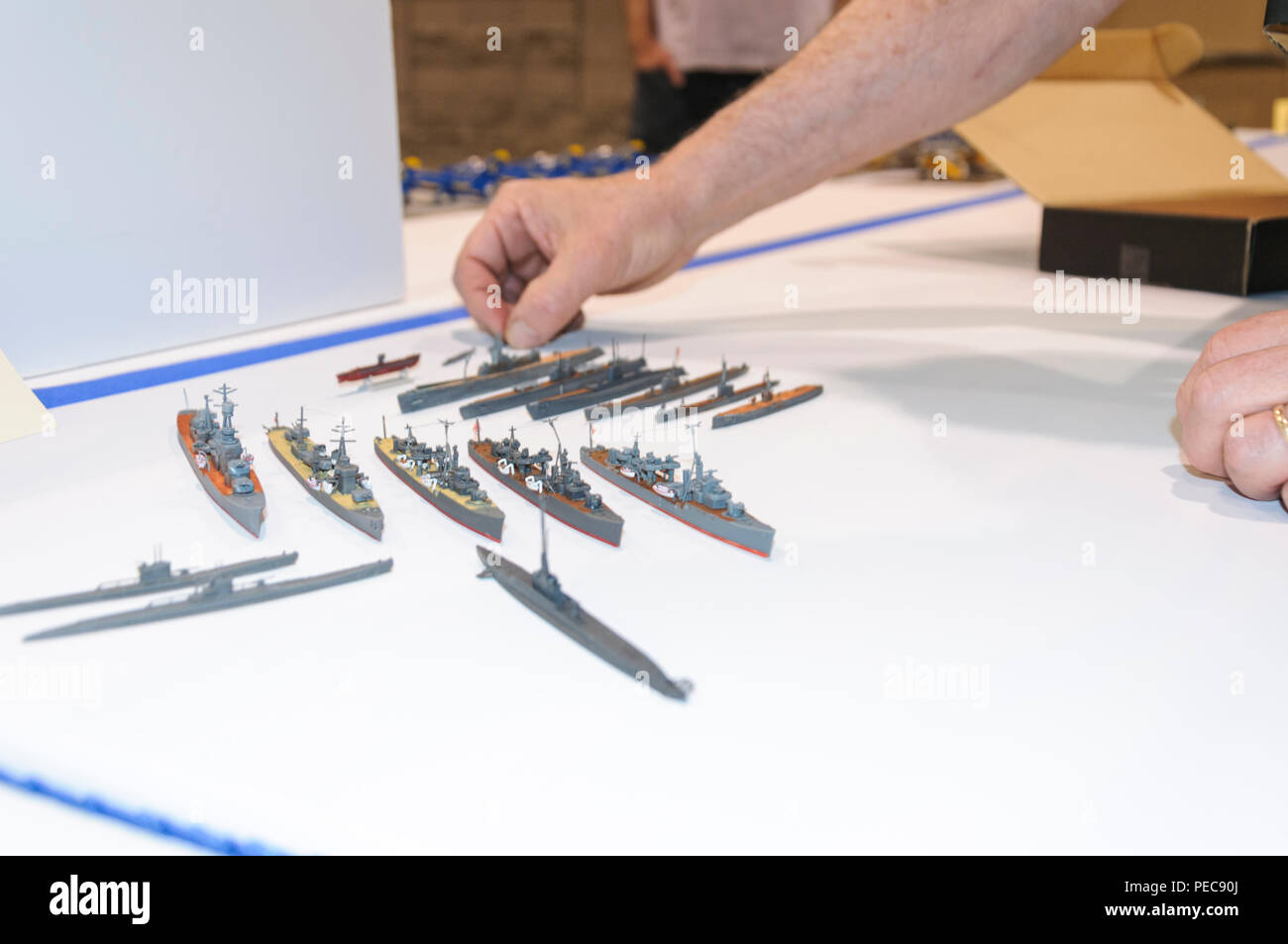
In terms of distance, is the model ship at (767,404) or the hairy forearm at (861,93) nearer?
the model ship at (767,404)

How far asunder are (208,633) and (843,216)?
208 centimetres

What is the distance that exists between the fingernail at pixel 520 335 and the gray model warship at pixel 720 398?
0.31 meters

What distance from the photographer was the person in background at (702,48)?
3629 millimetres

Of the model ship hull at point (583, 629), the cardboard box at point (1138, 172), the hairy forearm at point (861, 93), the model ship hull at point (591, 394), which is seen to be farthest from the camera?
the cardboard box at point (1138, 172)

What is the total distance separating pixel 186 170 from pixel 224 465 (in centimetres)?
65

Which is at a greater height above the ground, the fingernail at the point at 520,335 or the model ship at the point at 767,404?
the fingernail at the point at 520,335

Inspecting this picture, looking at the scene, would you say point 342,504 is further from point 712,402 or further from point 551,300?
point 551,300

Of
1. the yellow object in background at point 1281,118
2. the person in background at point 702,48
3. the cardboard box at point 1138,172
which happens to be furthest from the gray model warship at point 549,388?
the yellow object in background at point 1281,118

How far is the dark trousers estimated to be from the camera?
148 inches

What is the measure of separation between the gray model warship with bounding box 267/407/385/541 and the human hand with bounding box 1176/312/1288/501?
2.26ft

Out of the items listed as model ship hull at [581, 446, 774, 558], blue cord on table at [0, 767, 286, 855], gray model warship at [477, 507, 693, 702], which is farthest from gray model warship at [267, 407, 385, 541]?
blue cord on table at [0, 767, 286, 855]

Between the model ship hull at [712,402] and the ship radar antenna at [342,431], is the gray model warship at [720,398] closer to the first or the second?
the model ship hull at [712,402]

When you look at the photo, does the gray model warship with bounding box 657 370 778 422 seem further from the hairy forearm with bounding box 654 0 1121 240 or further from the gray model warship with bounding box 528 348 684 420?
the hairy forearm with bounding box 654 0 1121 240
